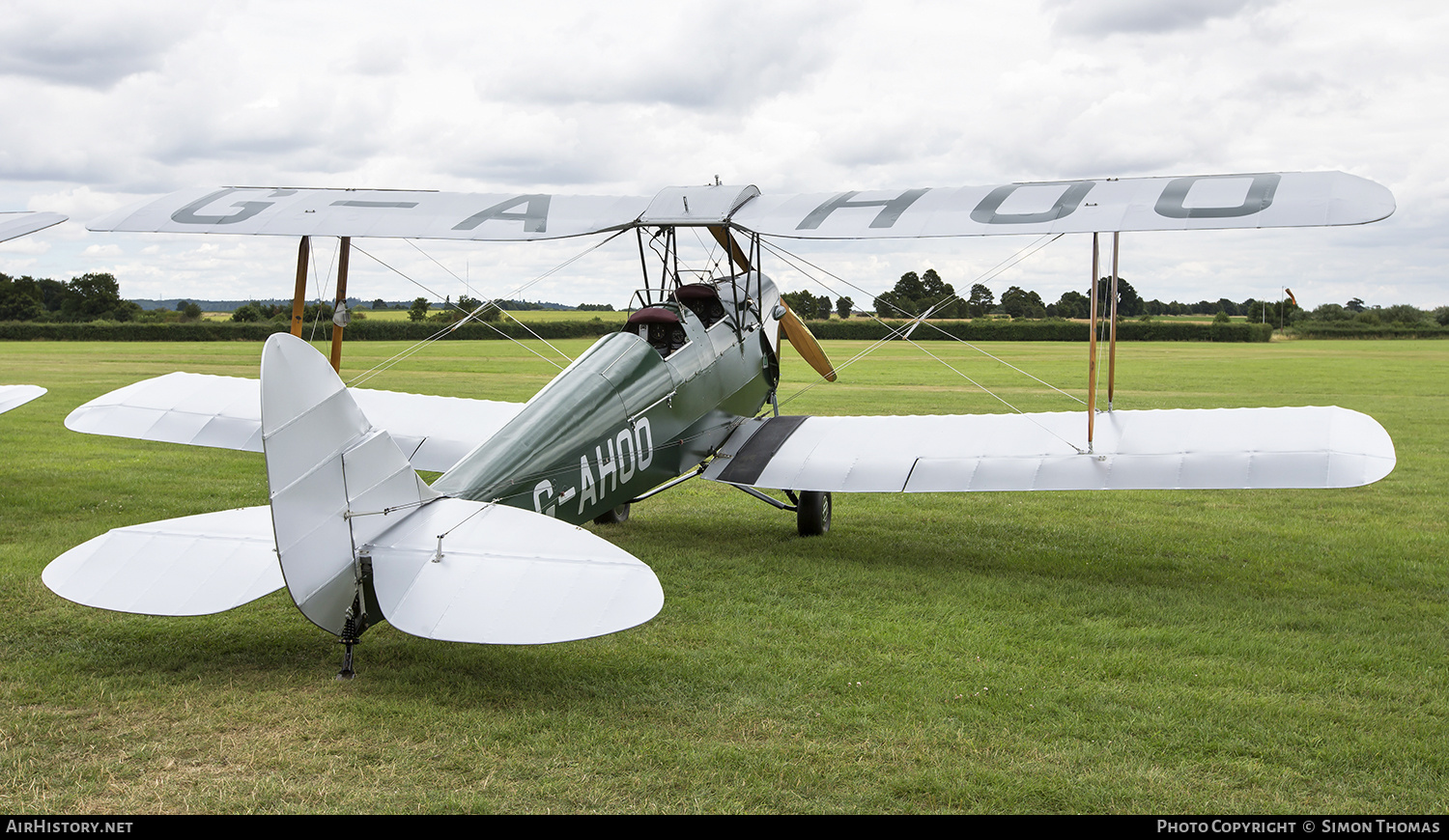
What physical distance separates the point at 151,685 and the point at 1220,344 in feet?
199

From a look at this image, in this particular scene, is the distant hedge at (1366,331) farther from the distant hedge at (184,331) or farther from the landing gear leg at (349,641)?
the landing gear leg at (349,641)

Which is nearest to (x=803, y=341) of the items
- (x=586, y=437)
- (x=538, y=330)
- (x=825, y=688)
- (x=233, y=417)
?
(x=586, y=437)

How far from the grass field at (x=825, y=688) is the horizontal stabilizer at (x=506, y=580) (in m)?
0.51

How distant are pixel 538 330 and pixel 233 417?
152 feet

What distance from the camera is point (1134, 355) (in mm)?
43250

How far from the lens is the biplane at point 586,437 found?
4.23m

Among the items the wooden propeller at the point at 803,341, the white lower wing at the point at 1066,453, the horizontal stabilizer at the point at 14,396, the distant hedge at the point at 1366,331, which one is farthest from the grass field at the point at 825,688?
the distant hedge at the point at 1366,331

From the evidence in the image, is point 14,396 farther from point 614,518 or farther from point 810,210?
point 810,210

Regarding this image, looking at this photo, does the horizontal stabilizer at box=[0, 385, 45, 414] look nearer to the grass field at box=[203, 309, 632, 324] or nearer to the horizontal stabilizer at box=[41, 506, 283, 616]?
the horizontal stabilizer at box=[41, 506, 283, 616]

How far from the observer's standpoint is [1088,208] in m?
6.22

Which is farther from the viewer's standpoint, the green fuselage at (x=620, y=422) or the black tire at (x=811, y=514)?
the black tire at (x=811, y=514)

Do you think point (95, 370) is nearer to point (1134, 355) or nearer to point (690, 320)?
point (690, 320)

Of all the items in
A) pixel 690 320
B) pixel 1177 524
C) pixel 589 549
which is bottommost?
pixel 1177 524

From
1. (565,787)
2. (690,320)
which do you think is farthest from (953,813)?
(690,320)
